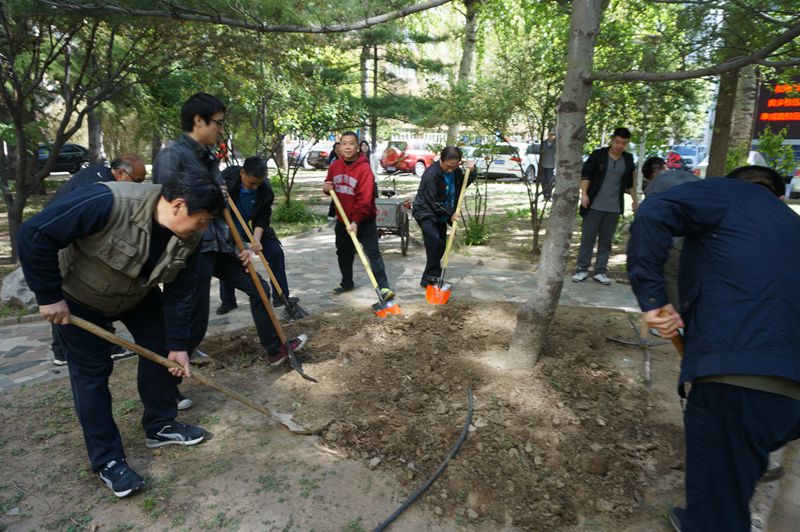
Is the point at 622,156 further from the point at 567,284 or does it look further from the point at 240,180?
the point at 240,180

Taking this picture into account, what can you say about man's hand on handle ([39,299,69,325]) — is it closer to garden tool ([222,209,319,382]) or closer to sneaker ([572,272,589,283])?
garden tool ([222,209,319,382])

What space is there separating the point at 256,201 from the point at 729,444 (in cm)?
426

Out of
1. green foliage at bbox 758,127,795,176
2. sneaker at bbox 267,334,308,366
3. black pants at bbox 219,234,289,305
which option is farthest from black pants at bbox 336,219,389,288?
green foliage at bbox 758,127,795,176

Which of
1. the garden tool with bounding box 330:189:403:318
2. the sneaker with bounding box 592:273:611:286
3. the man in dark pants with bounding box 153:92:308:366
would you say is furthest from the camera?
the sneaker with bounding box 592:273:611:286

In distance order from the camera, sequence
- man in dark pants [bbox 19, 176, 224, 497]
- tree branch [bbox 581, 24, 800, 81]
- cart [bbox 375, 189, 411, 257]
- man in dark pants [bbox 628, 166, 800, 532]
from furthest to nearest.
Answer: cart [bbox 375, 189, 411, 257]
tree branch [bbox 581, 24, 800, 81]
man in dark pants [bbox 19, 176, 224, 497]
man in dark pants [bbox 628, 166, 800, 532]

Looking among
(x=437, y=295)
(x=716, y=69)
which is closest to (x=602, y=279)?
(x=437, y=295)

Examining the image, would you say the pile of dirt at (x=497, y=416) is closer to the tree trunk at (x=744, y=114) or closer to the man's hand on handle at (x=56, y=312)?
the man's hand on handle at (x=56, y=312)

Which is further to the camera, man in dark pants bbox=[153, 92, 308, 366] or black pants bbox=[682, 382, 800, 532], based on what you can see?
man in dark pants bbox=[153, 92, 308, 366]

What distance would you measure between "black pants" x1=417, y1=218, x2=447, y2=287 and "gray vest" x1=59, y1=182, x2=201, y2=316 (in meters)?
3.72

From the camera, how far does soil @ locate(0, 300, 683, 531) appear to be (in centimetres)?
264

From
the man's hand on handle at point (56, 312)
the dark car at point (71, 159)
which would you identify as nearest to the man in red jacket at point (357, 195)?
the man's hand on handle at point (56, 312)

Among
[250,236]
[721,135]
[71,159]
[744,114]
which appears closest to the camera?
[250,236]

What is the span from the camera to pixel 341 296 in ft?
20.5

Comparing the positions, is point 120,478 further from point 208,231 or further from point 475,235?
point 475,235
